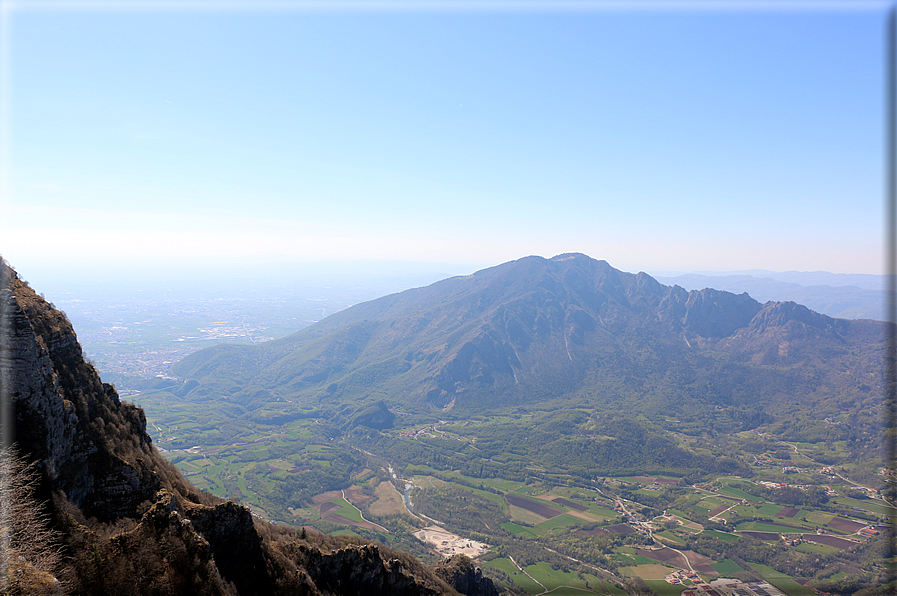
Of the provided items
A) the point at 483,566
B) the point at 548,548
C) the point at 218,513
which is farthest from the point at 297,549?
the point at 548,548

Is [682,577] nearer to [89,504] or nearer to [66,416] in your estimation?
[89,504]

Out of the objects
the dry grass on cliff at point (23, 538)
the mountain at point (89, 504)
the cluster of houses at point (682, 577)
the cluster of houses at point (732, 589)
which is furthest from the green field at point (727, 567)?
the dry grass on cliff at point (23, 538)

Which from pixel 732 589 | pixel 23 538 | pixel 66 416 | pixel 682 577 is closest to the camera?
pixel 23 538

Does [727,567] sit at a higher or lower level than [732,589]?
lower

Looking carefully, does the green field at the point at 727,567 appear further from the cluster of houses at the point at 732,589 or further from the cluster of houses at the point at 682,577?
the cluster of houses at the point at 682,577

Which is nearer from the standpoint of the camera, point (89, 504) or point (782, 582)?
point (89, 504)

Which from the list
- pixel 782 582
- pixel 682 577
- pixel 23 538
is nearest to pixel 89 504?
pixel 23 538

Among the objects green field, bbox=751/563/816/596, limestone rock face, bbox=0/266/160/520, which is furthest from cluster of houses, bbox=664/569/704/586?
limestone rock face, bbox=0/266/160/520

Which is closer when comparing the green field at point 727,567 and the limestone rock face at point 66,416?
the limestone rock face at point 66,416

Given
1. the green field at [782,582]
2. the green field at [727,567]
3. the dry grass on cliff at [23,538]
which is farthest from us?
the green field at [727,567]
